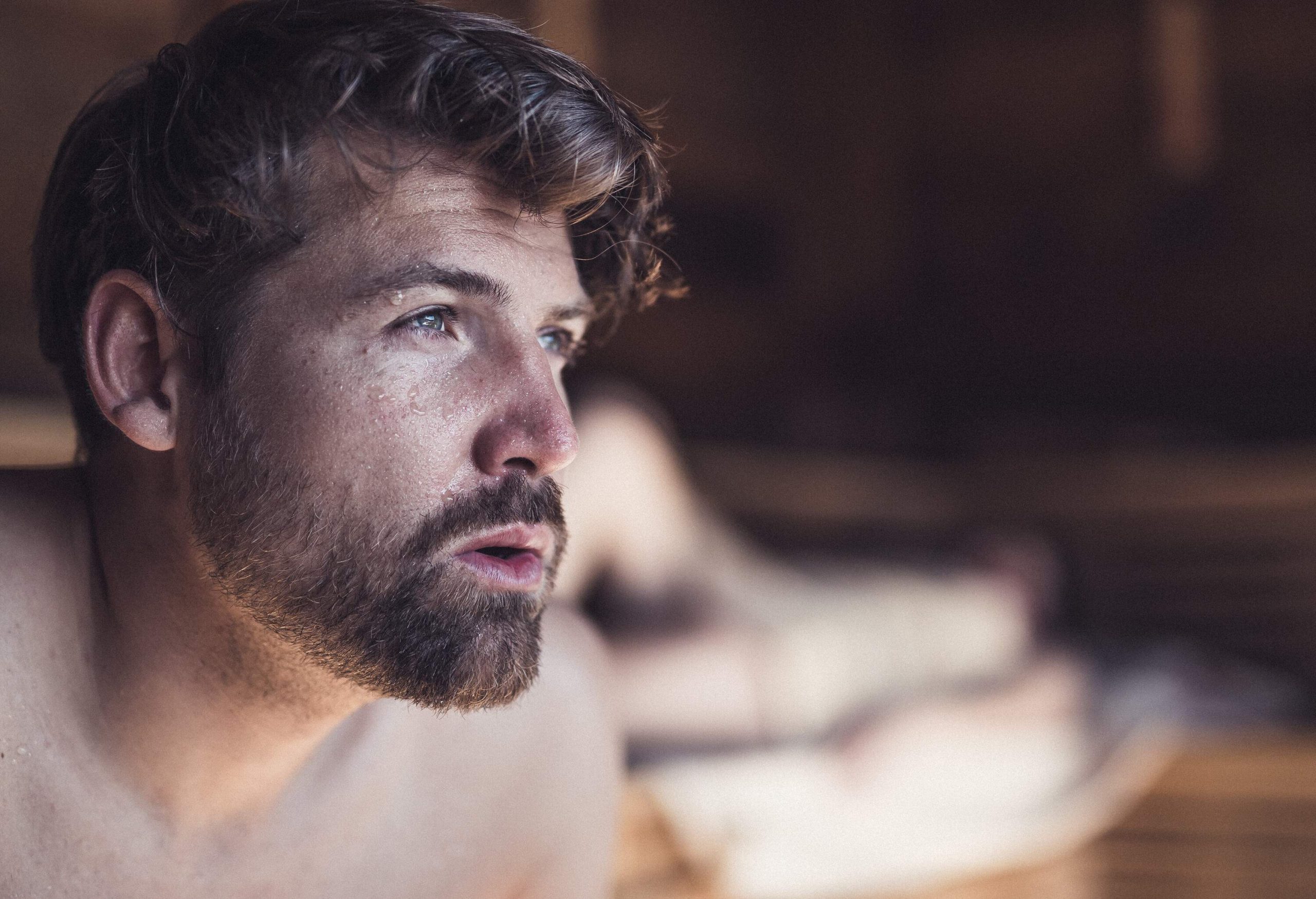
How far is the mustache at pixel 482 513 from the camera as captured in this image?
914 millimetres

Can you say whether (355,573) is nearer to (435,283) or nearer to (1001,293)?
(435,283)

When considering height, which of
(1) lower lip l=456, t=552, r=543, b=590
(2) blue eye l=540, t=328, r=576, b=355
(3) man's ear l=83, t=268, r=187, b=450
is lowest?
(1) lower lip l=456, t=552, r=543, b=590

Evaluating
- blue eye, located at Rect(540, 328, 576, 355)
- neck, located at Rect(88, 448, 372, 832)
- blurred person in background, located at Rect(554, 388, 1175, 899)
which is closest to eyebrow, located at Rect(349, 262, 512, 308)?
blue eye, located at Rect(540, 328, 576, 355)

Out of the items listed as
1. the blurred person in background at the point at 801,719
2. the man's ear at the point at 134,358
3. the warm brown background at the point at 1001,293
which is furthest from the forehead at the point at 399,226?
the warm brown background at the point at 1001,293

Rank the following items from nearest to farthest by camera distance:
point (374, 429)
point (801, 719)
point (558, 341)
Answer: point (374, 429) < point (558, 341) < point (801, 719)

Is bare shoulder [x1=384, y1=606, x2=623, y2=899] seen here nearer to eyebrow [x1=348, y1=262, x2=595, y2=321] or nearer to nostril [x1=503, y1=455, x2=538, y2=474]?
nostril [x1=503, y1=455, x2=538, y2=474]

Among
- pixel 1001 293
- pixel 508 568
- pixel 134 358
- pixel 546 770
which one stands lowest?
pixel 546 770

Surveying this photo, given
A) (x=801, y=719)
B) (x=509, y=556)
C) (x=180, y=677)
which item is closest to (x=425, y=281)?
(x=509, y=556)

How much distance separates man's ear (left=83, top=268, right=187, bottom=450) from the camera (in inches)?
37.6

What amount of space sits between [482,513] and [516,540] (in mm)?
40

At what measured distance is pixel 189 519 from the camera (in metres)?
0.97

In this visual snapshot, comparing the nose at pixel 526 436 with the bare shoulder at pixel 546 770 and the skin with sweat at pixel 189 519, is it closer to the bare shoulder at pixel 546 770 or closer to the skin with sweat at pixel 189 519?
the skin with sweat at pixel 189 519

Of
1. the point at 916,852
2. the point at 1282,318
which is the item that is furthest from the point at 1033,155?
the point at 916,852

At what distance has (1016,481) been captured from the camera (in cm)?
488
